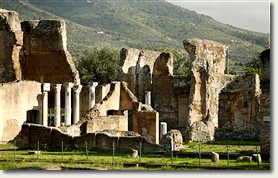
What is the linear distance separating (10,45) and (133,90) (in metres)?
10.6

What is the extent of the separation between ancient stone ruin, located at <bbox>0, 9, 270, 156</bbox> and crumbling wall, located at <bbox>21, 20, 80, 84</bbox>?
0.07 metres

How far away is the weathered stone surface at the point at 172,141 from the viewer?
Answer: 3110 centimetres

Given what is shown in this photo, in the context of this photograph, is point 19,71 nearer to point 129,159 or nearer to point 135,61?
point 135,61

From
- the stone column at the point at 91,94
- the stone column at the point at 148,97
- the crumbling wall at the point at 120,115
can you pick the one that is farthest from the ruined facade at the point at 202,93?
the stone column at the point at 91,94

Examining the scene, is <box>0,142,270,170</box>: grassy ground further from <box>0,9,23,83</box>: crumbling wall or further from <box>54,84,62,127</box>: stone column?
<box>0,9,23,83</box>: crumbling wall

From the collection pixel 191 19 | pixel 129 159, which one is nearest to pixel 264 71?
pixel 129 159

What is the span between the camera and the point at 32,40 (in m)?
48.5

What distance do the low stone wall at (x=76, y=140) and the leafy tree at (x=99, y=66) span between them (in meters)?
32.9

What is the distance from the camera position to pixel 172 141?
31547mm

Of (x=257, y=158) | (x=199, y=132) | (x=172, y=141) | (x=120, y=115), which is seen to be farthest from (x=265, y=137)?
(x=199, y=132)

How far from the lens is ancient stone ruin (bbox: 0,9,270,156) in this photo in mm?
41344

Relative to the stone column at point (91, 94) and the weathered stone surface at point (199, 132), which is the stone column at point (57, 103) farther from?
the weathered stone surface at point (199, 132)

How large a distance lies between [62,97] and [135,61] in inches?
288

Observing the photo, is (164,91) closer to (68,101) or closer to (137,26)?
(68,101)
